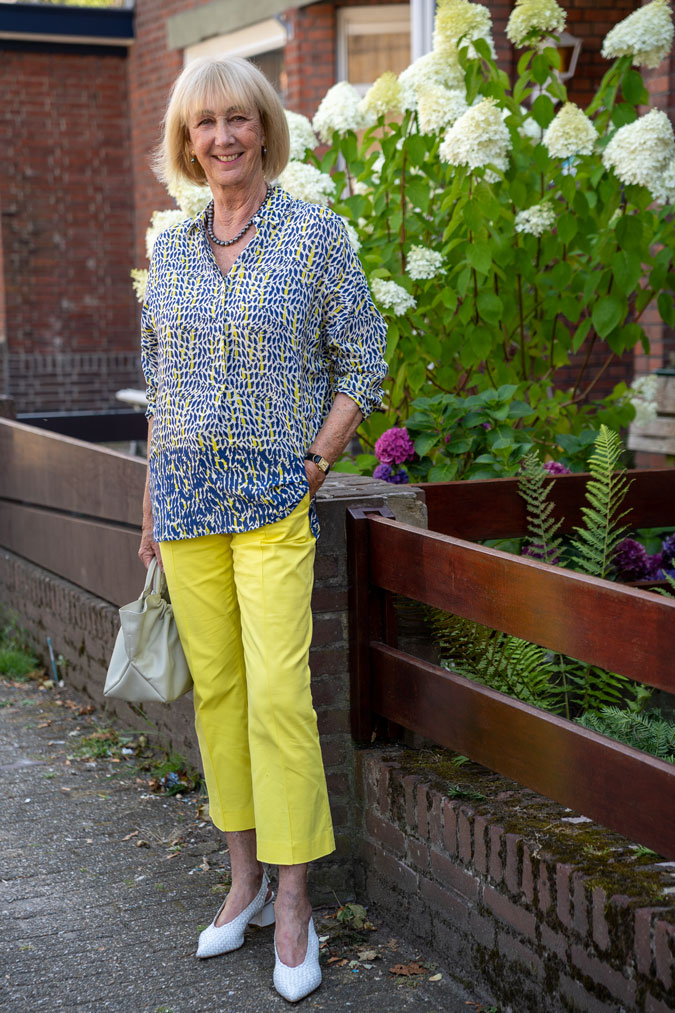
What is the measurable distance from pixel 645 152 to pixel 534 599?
2.18 meters

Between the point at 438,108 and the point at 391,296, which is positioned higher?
the point at 438,108

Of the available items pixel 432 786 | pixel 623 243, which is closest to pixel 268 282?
pixel 432 786

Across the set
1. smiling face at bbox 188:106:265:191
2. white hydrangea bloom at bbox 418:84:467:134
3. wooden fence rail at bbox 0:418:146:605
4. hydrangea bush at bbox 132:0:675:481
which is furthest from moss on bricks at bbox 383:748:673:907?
white hydrangea bloom at bbox 418:84:467:134

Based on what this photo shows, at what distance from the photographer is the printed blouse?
289cm

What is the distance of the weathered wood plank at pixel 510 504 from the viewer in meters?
3.87

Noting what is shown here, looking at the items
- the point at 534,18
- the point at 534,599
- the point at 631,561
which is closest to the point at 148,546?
the point at 534,599

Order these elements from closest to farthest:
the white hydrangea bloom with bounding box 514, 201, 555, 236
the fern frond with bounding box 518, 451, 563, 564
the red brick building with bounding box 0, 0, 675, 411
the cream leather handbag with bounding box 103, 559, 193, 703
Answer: the cream leather handbag with bounding box 103, 559, 193, 703 → the fern frond with bounding box 518, 451, 563, 564 → the white hydrangea bloom with bounding box 514, 201, 555, 236 → the red brick building with bounding box 0, 0, 675, 411

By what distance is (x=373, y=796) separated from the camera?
3.38 metres

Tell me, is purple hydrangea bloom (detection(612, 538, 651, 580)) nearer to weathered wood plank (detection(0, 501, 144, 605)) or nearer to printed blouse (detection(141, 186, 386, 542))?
printed blouse (detection(141, 186, 386, 542))

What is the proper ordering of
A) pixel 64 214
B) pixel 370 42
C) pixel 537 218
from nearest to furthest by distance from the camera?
pixel 537 218, pixel 370 42, pixel 64 214

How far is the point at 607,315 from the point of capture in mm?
4516

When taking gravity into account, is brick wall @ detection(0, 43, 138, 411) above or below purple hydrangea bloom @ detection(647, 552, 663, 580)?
above

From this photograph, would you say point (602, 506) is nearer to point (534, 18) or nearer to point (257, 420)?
point (257, 420)

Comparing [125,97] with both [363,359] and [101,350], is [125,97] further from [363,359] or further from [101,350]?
[363,359]
